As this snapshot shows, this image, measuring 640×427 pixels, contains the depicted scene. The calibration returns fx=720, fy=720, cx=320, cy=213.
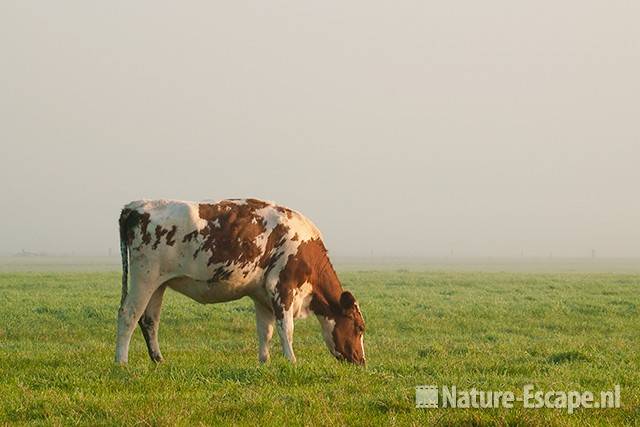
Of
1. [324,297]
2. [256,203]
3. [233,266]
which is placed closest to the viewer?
[233,266]

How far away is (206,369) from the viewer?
11.0 metres

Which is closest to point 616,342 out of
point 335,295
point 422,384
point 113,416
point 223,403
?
point 335,295

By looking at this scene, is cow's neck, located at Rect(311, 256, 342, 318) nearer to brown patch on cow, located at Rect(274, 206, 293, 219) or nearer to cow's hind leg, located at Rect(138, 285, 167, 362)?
brown patch on cow, located at Rect(274, 206, 293, 219)

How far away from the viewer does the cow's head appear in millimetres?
13523

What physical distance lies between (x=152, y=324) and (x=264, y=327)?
2063mm

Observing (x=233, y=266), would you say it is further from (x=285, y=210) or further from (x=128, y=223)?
(x=128, y=223)

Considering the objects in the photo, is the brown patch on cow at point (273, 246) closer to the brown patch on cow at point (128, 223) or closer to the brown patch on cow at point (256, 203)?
the brown patch on cow at point (256, 203)

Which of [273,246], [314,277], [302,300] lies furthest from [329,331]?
[273,246]

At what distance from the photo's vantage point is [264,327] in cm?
1359

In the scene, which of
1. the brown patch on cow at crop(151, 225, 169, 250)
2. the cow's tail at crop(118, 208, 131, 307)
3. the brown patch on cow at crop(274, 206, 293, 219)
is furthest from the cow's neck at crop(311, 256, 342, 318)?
the cow's tail at crop(118, 208, 131, 307)

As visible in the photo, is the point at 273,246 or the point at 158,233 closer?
the point at 158,233

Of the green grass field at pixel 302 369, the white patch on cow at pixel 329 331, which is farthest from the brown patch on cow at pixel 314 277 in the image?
the green grass field at pixel 302 369

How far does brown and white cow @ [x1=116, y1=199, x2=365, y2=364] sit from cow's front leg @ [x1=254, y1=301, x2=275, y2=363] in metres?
0.02

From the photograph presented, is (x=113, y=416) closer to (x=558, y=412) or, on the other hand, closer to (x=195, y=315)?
(x=558, y=412)
